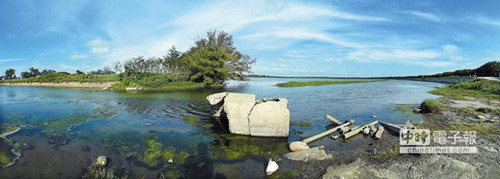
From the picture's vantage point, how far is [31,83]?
48.9 m

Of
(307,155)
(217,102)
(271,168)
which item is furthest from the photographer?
(217,102)

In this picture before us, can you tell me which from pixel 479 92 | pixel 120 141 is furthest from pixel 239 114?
pixel 479 92

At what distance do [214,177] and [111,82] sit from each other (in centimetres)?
4326

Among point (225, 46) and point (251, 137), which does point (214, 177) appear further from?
point (225, 46)

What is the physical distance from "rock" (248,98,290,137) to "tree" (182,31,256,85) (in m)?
33.8

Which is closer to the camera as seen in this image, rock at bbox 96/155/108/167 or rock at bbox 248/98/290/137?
rock at bbox 96/155/108/167

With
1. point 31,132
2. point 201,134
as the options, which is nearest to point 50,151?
point 31,132

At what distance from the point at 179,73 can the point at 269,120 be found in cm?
3796

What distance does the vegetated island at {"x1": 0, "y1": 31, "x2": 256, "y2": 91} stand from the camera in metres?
41.3

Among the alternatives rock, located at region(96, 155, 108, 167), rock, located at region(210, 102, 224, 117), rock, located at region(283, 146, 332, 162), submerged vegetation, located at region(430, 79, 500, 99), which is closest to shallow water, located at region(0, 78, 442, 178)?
rock, located at region(96, 155, 108, 167)

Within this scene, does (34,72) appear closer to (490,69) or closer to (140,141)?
(140,141)

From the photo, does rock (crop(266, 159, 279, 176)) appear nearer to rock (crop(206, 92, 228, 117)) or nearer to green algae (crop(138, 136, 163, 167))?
green algae (crop(138, 136, 163, 167))

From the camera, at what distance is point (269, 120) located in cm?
1098

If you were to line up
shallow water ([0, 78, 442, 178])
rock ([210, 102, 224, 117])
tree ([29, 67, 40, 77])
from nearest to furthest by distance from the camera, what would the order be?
shallow water ([0, 78, 442, 178]), rock ([210, 102, 224, 117]), tree ([29, 67, 40, 77])
